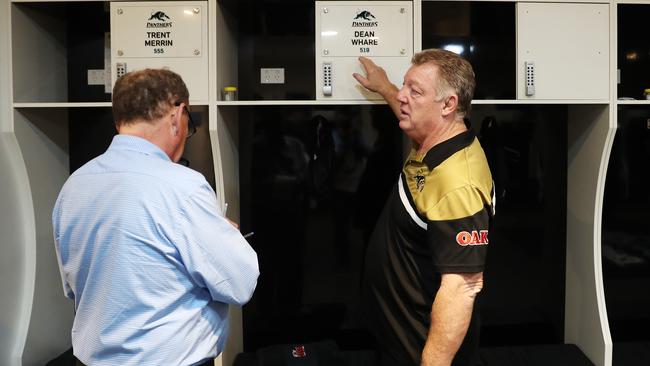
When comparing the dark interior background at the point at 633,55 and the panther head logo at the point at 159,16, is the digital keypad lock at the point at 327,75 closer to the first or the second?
the panther head logo at the point at 159,16

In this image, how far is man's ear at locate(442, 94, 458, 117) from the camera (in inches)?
59.8

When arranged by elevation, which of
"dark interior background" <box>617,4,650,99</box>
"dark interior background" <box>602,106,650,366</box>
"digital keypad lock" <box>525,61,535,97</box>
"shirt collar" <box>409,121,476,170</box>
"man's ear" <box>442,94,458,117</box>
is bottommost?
"dark interior background" <box>602,106,650,366</box>

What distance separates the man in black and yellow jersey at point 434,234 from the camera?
137cm

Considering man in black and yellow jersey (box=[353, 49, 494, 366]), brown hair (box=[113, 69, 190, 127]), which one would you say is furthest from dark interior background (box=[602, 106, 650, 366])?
brown hair (box=[113, 69, 190, 127])

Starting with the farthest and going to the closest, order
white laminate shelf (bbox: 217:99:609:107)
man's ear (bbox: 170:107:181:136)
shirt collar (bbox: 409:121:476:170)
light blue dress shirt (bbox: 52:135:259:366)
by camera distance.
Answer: white laminate shelf (bbox: 217:99:609:107) < shirt collar (bbox: 409:121:476:170) < man's ear (bbox: 170:107:181:136) < light blue dress shirt (bbox: 52:135:259:366)

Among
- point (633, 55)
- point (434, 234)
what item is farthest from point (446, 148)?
point (633, 55)

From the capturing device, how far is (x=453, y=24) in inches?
104

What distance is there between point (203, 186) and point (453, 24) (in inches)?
72.2

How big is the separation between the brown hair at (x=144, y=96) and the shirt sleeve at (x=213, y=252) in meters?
0.24

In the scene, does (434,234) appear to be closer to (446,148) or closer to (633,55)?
(446,148)

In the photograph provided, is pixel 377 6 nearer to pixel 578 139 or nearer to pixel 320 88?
pixel 320 88

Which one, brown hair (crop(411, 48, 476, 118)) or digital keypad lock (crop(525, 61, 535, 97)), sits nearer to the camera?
brown hair (crop(411, 48, 476, 118))

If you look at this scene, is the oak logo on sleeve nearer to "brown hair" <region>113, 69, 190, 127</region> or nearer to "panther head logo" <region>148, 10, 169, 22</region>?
"brown hair" <region>113, 69, 190, 127</region>

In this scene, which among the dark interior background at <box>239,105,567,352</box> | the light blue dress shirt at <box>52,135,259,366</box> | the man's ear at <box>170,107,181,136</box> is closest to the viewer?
the light blue dress shirt at <box>52,135,259,366</box>
